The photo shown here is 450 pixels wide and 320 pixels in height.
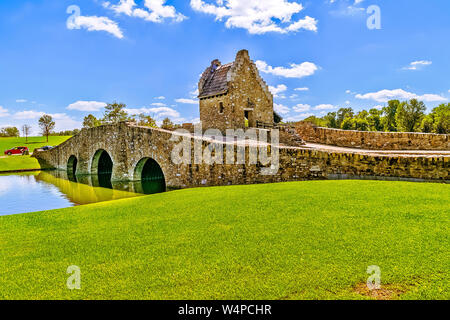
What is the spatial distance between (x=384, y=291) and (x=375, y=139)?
755 inches

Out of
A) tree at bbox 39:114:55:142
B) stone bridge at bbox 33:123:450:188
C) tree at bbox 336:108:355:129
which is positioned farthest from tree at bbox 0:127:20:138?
tree at bbox 336:108:355:129

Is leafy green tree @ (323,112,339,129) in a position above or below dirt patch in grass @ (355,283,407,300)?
above

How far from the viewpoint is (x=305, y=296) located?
140 inches

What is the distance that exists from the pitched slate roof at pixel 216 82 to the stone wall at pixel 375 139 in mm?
7851

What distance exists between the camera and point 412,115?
56.5 m

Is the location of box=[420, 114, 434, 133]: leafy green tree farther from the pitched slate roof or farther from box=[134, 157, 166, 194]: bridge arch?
box=[134, 157, 166, 194]: bridge arch

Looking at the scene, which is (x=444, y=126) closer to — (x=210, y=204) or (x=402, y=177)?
(x=402, y=177)

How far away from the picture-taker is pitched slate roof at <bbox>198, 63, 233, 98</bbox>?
2374 centimetres

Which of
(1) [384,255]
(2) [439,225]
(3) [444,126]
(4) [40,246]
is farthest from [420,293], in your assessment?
(3) [444,126]

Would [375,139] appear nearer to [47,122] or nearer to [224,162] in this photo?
[224,162]

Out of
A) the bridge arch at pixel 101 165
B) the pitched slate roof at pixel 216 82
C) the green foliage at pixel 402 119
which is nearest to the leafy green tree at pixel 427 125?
the green foliage at pixel 402 119

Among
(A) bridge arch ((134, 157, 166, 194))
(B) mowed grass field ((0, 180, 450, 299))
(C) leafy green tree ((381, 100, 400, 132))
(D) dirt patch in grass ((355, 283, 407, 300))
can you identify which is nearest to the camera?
(D) dirt patch in grass ((355, 283, 407, 300))

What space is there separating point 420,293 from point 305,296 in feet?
4.63

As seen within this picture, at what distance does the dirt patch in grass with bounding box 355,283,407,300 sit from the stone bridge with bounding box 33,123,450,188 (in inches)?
289
